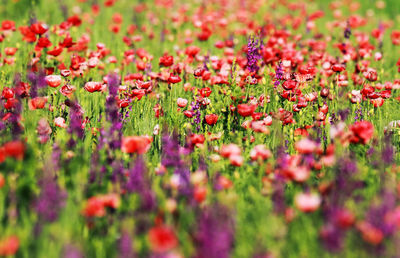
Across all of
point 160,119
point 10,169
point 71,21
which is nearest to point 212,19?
point 71,21

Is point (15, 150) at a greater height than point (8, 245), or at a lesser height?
greater

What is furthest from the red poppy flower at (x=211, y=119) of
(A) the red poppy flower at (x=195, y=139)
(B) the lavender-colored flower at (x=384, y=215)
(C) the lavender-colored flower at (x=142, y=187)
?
(B) the lavender-colored flower at (x=384, y=215)

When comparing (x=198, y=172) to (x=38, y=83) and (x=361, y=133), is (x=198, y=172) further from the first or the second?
(x=38, y=83)

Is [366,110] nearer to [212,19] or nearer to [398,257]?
[398,257]

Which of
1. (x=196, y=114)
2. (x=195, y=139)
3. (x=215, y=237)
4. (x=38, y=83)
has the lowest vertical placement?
(x=196, y=114)

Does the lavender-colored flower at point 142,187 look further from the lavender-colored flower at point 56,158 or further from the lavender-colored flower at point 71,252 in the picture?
the lavender-colored flower at point 56,158

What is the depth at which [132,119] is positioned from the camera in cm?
323

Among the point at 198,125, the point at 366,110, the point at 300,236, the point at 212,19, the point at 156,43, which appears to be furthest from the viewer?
the point at 212,19

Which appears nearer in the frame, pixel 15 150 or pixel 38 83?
pixel 15 150

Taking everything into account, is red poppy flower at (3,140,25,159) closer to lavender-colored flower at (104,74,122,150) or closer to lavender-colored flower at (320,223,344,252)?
lavender-colored flower at (104,74,122,150)

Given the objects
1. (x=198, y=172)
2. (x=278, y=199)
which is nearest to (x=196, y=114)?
(x=198, y=172)

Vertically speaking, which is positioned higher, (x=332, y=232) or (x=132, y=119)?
(x=332, y=232)

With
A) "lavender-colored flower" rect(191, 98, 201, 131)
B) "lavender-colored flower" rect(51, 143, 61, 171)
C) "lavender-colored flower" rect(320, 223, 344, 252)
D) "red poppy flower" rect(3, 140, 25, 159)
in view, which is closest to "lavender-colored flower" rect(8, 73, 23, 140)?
"lavender-colored flower" rect(51, 143, 61, 171)

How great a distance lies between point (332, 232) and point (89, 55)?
300 centimetres
